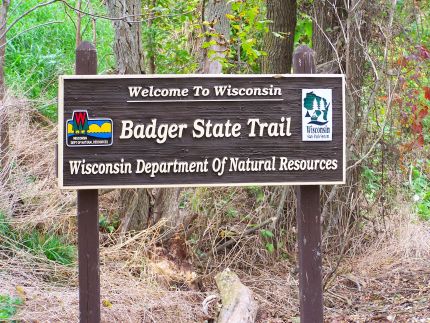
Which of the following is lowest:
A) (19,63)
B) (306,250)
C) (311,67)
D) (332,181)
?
(306,250)

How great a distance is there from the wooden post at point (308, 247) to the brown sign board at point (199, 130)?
13cm

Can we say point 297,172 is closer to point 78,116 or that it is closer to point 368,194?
point 78,116

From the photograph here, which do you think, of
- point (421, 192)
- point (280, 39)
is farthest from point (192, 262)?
point (421, 192)

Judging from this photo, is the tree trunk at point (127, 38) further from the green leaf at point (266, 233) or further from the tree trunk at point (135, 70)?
the green leaf at point (266, 233)

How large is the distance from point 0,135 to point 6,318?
112 inches

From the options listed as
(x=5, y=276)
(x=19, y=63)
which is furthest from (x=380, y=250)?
(x=19, y=63)

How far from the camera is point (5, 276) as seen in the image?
571 cm

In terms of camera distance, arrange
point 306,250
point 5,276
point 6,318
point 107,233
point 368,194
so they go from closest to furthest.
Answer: point 306,250
point 6,318
point 5,276
point 107,233
point 368,194

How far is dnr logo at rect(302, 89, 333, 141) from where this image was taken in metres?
4.34

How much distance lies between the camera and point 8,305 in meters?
5.09

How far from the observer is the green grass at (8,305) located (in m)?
4.91

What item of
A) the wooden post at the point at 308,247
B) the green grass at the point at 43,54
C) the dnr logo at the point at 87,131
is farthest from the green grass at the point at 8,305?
the green grass at the point at 43,54

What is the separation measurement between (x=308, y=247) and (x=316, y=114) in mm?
879

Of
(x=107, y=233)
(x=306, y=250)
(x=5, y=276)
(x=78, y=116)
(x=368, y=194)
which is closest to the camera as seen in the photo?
(x=78, y=116)
